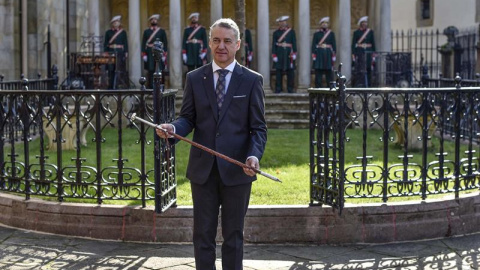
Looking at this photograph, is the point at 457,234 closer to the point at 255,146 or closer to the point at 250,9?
the point at 255,146

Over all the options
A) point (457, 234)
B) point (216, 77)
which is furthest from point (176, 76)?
point (216, 77)

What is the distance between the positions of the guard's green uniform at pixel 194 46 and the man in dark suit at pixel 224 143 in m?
16.7

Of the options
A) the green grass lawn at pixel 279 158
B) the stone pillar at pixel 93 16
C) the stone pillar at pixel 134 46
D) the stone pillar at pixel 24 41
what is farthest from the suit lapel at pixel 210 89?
the stone pillar at pixel 24 41

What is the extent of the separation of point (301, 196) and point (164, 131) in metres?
4.00

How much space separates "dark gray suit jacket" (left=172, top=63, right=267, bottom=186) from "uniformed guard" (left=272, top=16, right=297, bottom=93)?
16640 millimetres

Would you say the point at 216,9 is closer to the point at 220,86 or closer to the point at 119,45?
the point at 119,45

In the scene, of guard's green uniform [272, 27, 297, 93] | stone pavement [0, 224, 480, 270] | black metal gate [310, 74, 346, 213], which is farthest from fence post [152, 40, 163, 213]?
guard's green uniform [272, 27, 297, 93]

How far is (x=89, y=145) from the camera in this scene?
1521cm

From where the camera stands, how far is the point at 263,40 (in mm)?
22172

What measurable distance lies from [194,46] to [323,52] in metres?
3.57

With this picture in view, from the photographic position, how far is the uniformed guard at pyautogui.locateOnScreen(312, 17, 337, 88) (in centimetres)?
2220

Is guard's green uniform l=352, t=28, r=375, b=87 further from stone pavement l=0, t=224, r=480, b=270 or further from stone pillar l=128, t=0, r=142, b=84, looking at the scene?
stone pavement l=0, t=224, r=480, b=270

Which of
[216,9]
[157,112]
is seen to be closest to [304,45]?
[216,9]

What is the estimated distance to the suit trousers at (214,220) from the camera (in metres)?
5.78
